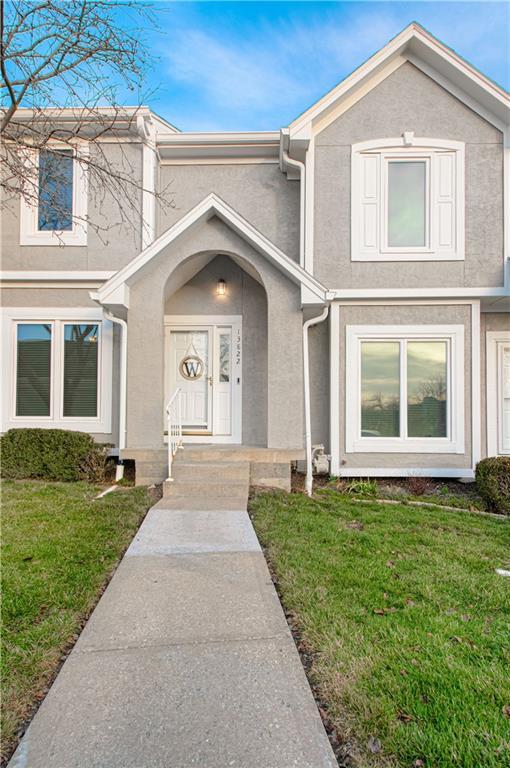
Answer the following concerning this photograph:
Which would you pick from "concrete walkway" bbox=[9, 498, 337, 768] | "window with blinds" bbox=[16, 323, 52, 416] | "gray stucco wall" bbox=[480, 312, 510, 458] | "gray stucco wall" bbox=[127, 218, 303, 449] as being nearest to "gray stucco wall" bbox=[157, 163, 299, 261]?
"gray stucco wall" bbox=[127, 218, 303, 449]

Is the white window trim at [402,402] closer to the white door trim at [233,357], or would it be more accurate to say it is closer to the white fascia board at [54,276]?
the white door trim at [233,357]

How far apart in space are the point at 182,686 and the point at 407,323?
7.10 metres

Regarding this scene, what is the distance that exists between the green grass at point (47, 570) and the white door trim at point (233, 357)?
2.31 meters

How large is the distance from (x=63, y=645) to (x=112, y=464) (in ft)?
18.9

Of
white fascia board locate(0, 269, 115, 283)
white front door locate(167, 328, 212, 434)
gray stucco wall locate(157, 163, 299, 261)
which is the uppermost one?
gray stucco wall locate(157, 163, 299, 261)

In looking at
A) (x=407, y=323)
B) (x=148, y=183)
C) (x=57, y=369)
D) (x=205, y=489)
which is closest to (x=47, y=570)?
(x=205, y=489)

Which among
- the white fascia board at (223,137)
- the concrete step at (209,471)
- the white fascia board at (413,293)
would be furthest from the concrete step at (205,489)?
the white fascia board at (223,137)

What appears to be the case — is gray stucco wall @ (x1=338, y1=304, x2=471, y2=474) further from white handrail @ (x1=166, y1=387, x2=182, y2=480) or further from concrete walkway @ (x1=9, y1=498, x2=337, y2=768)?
concrete walkway @ (x1=9, y1=498, x2=337, y2=768)

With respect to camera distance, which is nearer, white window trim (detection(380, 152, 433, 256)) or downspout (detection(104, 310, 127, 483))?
downspout (detection(104, 310, 127, 483))

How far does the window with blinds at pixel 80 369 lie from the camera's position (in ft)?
27.9

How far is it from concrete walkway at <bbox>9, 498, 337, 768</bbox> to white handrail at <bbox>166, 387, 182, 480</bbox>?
269 centimetres

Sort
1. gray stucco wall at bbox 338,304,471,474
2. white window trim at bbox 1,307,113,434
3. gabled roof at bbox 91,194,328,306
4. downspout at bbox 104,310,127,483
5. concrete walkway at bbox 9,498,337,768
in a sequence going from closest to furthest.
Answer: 1. concrete walkway at bbox 9,498,337,768
2. gabled roof at bbox 91,194,328,306
3. downspout at bbox 104,310,127,483
4. gray stucco wall at bbox 338,304,471,474
5. white window trim at bbox 1,307,113,434

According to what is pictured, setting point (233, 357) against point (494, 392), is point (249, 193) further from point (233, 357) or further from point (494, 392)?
point (494, 392)

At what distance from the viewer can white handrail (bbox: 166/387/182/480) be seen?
246 inches
